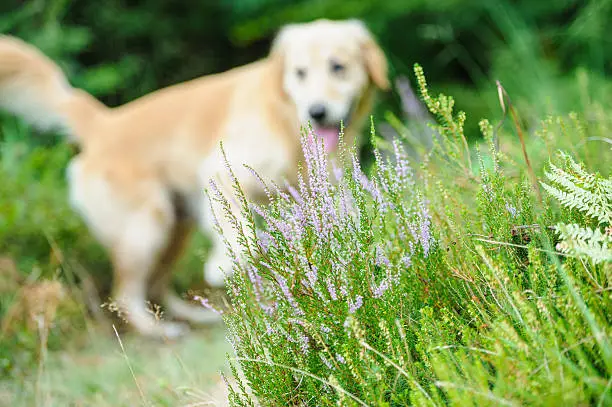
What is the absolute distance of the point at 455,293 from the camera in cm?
139

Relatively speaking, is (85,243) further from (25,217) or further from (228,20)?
(228,20)

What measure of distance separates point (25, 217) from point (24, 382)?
2031mm

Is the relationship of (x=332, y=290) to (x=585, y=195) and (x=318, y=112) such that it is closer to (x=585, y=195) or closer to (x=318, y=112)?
(x=585, y=195)

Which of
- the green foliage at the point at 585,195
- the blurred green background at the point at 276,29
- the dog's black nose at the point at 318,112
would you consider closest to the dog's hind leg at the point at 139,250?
the dog's black nose at the point at 318,112

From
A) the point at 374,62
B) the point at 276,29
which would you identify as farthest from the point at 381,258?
the point at 276,29

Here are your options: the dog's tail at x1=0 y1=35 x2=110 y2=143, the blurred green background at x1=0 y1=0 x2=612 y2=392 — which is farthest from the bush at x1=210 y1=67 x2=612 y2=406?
the dog's tail at x1=0 y1=35 x2=110 y2=143

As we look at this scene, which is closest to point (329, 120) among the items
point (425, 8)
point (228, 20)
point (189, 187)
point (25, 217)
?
point (189, 187)

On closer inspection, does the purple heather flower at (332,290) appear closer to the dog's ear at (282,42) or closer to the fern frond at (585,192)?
the fern frond at (585,192)

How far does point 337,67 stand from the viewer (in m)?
3.71

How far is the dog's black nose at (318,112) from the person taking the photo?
3406 mm

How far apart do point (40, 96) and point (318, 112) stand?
2.07m

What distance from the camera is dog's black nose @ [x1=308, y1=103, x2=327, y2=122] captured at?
3.41 metres

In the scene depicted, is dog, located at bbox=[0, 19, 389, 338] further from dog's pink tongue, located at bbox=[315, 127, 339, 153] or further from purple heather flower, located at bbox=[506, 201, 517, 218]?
purple heather flower, located at bbox=[506, 201, 517, 218]

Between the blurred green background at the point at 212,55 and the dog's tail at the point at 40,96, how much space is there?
0.83 feet
